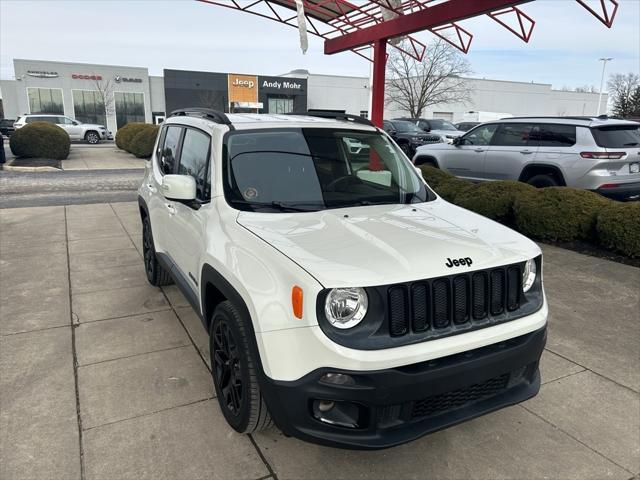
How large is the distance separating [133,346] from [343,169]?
2.22 metres

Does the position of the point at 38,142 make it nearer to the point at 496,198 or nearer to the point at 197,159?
the point at 496,198

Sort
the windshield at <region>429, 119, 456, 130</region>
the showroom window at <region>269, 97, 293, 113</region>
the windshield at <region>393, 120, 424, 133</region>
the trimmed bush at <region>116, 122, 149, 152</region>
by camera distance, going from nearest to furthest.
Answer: the windshield at <region>393, 120, 424, 133</region> → the windshield at <region>429, 119, 456, 130</region> → the trimmed bush at <region>116, 122, 149, 152</region> → the showroom window at <region>269, 97, 293, 113</region>

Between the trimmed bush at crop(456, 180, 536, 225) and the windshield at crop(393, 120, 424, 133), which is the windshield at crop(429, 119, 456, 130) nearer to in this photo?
the windshield at crop(393, 120, 424, 133)

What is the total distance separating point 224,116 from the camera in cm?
360

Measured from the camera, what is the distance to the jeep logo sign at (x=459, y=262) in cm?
240

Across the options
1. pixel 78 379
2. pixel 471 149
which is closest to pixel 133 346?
pixel 78 379

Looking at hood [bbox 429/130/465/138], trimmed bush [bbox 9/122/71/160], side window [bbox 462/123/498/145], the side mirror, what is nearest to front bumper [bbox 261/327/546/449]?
the side mirror

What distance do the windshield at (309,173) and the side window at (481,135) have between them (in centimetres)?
665

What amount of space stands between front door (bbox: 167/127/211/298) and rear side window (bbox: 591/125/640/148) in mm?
6966

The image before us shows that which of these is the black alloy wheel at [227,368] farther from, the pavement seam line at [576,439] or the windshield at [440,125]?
the windshield at [440,125]

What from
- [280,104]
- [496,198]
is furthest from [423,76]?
[496,198]

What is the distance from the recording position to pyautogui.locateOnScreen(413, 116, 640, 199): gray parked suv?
7.90 metres

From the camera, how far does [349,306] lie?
2.24 metres

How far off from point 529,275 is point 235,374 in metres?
1.80
